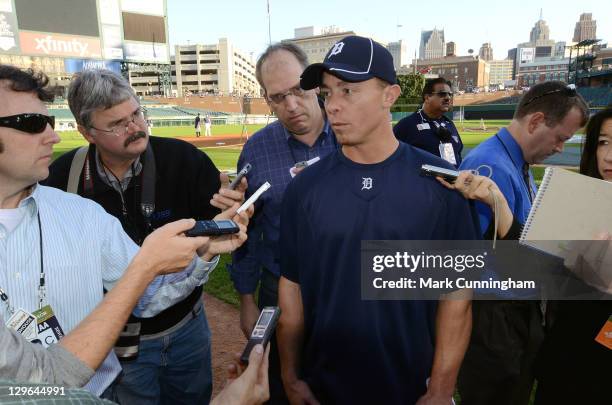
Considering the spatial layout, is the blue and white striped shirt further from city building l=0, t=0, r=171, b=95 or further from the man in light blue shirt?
city building l=0, t=0, r=171, b=95

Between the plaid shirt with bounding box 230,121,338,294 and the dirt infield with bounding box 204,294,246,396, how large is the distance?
1.57 meters

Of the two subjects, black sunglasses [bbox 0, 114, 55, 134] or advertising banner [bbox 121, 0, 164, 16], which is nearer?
black sunglasses [bbox 0, 114, 55, 134]

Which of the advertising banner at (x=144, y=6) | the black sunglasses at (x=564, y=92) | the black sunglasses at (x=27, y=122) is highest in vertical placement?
the advertising banner at (x=144, y=6)

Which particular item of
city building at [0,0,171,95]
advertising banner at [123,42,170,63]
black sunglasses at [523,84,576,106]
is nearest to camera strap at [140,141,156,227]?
black sunglasses at [523,84,576,106]

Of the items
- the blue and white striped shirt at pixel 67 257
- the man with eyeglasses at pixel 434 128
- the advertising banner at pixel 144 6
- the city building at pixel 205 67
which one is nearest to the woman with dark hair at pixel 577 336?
the blue and white striped shirt at pixel 67 257

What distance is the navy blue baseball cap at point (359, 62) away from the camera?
2.24 metres

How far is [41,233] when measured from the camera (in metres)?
1.99

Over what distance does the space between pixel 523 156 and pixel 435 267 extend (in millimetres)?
1592

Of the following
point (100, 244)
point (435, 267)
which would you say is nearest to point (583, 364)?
point (435, 267)

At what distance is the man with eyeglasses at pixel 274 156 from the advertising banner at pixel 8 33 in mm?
48840

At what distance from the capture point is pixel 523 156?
3252mm

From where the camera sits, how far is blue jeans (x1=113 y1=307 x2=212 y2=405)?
285 centimetres

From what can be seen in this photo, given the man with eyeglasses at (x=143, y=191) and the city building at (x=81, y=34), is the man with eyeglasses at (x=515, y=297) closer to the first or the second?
the man with eyeglasses at (x=143, y=191)

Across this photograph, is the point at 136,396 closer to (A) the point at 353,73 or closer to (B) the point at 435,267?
(B) the point at 435,267
